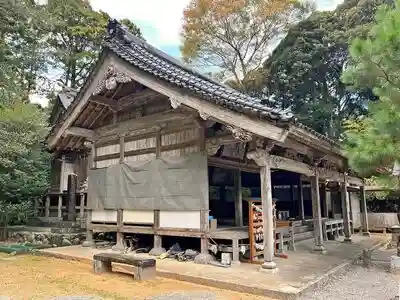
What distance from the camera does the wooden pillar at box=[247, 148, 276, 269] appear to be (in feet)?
22.5

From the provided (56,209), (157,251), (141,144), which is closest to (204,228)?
(157,251)

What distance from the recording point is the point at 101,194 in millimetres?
10508

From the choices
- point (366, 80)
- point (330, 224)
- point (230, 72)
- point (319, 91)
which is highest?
point (230, 72)

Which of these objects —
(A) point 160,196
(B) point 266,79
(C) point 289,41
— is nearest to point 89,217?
(A) point 160,196

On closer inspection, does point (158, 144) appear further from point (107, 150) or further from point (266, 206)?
point (266, 206)

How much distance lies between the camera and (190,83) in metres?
7.57

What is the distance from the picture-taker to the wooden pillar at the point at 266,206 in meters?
6.86

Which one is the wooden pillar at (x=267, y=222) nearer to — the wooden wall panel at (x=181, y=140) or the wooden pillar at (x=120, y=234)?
the wooden wall panel at (x=181, y=140)

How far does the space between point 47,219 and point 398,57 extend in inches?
569

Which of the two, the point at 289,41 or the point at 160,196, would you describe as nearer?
the point at 160,196

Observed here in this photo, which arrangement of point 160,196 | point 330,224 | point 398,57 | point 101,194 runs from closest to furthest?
point 398,57, point 160,196, point 101,194, point 330,224

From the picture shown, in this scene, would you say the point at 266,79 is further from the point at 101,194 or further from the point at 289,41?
the point at 101,194

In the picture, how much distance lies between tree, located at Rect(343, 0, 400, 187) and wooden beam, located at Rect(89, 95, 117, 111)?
22.3ft

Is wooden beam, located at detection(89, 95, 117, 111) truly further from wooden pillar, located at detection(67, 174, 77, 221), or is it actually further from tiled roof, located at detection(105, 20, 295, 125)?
wooden pillar, located at detection(67, 174, 77, 221)
